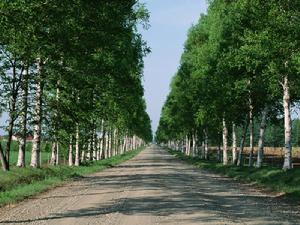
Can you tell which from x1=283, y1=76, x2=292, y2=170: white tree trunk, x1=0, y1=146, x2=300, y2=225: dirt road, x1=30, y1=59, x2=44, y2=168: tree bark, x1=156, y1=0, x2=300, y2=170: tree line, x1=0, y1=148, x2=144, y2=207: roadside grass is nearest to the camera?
x1=0, y1=146, x2=300, y2=225: dirt road

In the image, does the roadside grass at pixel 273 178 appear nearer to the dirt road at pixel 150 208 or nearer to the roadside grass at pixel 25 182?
the dirt road at pixel 150 208

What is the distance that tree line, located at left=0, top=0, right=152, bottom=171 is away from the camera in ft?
51.9

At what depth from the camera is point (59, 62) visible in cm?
2808

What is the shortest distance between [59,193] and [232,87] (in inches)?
724

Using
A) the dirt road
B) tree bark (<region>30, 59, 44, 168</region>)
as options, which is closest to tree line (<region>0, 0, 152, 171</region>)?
tree bark (<region>30, 59, 44, 168</region>)

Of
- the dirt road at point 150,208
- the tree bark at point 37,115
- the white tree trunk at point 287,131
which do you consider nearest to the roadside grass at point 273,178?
the white tree trunk at point 287,131

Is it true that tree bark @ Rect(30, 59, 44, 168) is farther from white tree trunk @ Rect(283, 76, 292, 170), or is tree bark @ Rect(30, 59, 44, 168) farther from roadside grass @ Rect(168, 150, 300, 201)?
white tree trunk @ Rect(283, 76, 292, 170)

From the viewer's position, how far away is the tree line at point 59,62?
1581cm

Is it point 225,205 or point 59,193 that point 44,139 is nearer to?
point 59,193

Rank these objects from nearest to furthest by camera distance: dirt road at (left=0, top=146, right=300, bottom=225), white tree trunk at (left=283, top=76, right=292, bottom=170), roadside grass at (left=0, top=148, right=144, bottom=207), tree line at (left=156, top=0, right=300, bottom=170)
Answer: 1. dirt road at (left=0, top=146, right=300, bottom=225)
2. roadside grass at (left=0, top=148, right=144, bottom=207)
3. tree line at (left=156, top=0, right=300, bottom=170)
4. white tree trunk at (left=283, top=76, right=292, bottom=170)

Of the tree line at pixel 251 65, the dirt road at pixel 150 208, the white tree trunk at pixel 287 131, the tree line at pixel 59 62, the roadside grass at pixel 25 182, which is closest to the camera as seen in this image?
the dirt road at pixel 150 208

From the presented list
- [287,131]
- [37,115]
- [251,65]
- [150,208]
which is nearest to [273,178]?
[287,131]

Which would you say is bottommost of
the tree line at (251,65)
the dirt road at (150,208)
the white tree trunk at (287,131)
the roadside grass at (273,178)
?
the dirt road at (150,208)

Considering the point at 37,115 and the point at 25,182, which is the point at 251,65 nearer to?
the point at 37,115
